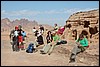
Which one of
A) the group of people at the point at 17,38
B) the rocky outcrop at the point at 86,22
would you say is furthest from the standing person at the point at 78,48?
the rocky outcrop at the point at 86,22

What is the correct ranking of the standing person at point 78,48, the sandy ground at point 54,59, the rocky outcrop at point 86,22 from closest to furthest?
the sandy ground at point 54,59, the standing person at point 78,48, the rocky outcrop at point 86,22

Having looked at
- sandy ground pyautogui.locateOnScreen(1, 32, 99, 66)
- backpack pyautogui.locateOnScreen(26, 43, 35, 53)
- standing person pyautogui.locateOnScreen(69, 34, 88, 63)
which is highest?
standing person pyautogui.locateOnScreen(69, 34, 88, 63)

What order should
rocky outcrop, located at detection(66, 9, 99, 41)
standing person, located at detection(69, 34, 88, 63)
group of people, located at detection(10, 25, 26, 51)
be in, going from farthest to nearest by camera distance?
rocky outcrop, located at detection(66, 9, 99, 41) → group of people, located at detection(10, 25, 26, 51) → standing person, located at detection(69, 34, 88, 63)

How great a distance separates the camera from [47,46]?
14.4 metres

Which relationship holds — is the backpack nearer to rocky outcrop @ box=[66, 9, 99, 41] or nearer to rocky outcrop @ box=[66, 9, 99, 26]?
rocky outcrop @ box=[66, 9, 99, 41]

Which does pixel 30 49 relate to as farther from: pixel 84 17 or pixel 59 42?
pixel 84 17

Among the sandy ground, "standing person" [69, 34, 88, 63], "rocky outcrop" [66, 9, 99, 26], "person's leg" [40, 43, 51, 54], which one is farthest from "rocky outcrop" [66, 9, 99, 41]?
"standing person" [69, 34, 88, 63]

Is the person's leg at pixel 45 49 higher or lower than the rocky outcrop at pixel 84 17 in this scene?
lower

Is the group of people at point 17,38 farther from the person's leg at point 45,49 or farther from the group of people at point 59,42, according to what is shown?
the person's leg at point 45,49

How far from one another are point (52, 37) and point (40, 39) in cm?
84

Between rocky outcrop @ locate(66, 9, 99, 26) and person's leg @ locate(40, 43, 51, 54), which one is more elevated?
rocky outcrop @ locate(66, 9, 99, 26)

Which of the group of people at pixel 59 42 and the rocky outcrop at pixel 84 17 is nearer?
the group of people at pixel 59 42

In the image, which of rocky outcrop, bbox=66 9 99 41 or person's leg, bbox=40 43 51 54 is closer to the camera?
person's leg, bbox=40 43 51 54

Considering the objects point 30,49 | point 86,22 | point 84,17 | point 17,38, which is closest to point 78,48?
point 30,49
